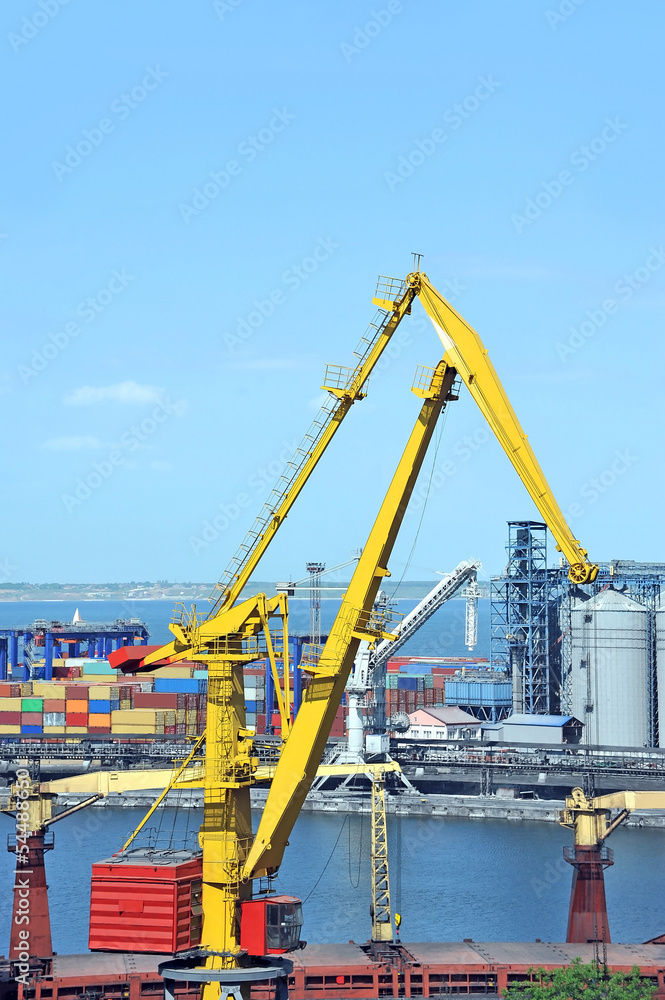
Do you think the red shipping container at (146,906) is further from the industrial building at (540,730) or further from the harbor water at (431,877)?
the industrial building at (540,730)

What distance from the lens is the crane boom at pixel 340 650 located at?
25.6 metres

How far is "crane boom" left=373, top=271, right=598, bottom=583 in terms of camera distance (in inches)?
918

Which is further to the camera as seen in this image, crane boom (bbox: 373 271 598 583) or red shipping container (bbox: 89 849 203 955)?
red shipping container (bbox: 89 849 203 955)

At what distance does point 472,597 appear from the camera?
89.5m

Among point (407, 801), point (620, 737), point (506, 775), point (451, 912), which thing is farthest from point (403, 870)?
point (620, 737)

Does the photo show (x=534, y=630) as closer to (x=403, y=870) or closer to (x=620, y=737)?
(x=620, y=737)

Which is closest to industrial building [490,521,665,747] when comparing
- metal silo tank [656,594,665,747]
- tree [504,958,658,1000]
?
metal silo tank [656,594,665,747]

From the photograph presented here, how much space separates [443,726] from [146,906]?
209 ft

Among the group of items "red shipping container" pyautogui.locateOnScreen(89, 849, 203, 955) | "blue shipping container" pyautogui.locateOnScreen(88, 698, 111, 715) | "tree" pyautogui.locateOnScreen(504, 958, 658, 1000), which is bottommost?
"tree" pyautogui.locateOnScreen(504, 958, 658, 1000)

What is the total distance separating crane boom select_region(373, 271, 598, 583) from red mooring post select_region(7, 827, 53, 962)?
19085 mm

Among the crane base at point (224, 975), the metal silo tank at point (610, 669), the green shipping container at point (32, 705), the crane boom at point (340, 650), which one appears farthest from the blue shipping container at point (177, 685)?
the crane base at point (224, 975)

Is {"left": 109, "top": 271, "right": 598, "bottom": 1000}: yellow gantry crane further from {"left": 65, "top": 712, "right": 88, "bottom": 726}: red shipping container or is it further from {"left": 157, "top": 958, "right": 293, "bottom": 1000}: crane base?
{"left": 65, "top": 712, "right": 88, "bottom": 726}: red shipping container

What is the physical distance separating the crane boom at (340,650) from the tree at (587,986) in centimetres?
903

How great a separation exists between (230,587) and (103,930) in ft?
22.0
